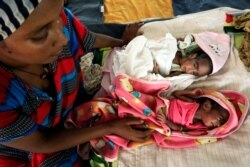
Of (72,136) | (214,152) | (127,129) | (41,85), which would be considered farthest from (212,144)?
(41,85)

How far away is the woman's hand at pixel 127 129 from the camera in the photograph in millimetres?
935

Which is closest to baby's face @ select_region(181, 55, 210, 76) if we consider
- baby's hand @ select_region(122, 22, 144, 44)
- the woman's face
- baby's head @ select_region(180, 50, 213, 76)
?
baby's head @ select_region(180, 50, 213, 76)

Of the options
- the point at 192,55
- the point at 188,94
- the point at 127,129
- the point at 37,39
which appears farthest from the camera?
the point at 192,55

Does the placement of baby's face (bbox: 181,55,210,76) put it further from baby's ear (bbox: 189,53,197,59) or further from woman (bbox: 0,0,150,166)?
woman (bbox: 0,0,150,166)

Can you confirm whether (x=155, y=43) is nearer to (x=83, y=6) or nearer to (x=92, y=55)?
(x=92, y=55)

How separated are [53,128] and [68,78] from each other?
0.16 metres

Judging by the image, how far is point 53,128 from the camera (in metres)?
0.95

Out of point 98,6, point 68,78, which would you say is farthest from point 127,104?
point 98,6

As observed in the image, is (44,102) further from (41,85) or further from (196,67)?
(196,67)

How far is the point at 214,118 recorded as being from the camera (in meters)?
1.00

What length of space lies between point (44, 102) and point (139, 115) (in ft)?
0.95

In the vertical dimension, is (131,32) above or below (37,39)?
below

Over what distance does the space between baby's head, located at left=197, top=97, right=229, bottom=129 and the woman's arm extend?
18 cm

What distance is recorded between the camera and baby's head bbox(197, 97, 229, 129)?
1001 mm
